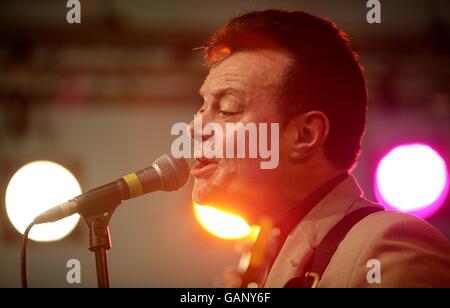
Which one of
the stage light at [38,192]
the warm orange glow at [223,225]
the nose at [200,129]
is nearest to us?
the nose at [200,129]

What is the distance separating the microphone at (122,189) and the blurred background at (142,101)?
10.5 feet

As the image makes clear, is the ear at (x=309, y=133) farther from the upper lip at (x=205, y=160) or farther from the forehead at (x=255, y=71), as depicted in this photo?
the upper lip at (x=205, y=160)

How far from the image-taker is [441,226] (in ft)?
21.0

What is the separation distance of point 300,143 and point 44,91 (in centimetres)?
443

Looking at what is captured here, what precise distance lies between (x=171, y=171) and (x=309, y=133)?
1.69 ft

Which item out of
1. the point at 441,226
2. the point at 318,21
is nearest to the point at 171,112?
the point at 441,226

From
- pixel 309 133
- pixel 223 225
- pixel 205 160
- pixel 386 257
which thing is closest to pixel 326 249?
pixel 386 257

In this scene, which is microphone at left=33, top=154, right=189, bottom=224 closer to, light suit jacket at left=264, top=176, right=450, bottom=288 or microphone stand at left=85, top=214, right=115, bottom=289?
microphone stand at left=85, top=214, right=115, bottom=289

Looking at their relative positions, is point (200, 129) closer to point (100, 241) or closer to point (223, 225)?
point (100, 241)

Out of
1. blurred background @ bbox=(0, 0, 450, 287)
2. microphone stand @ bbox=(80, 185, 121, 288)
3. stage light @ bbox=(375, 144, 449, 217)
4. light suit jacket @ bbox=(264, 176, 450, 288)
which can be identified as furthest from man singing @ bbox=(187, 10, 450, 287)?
stage light @ bbox=(375, 144, 449, 217)

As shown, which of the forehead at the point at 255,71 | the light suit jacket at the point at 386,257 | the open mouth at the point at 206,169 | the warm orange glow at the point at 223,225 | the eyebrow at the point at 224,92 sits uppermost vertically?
the warm orange glow at the point at 223,225

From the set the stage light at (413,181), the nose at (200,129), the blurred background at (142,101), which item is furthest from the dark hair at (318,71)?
the stage light at (413,181)

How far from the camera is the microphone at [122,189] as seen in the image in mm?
2031
